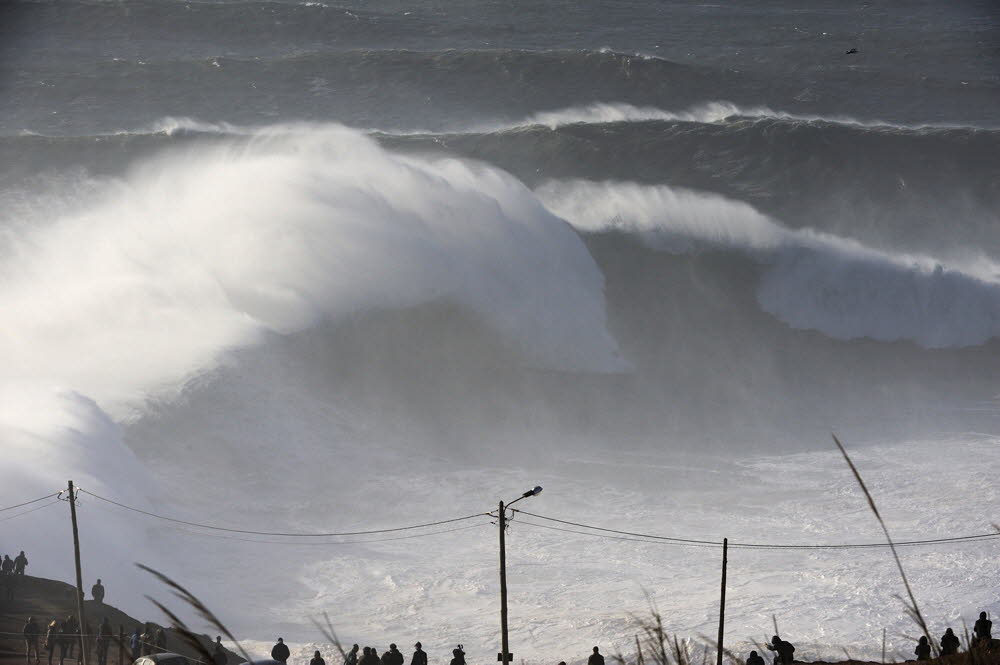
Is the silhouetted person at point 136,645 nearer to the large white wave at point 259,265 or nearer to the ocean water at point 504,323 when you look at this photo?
the ocean water at point 504,323

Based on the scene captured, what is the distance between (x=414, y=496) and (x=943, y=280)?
1801 centimetres

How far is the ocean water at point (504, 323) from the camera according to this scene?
18406 millimetres

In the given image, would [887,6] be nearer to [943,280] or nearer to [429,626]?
[943,280]

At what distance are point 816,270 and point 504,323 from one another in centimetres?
931

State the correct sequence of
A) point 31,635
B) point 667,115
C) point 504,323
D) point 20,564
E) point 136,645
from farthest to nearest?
point 667,115
point 504,323
point 20,564
point 31,635
point 136,645

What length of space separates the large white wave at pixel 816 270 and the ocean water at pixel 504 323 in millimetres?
110

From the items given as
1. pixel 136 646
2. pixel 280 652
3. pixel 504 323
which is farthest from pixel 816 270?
pixel 136 646

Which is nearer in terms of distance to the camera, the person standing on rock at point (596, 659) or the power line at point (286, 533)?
the person standing on rock at point (596, 659)

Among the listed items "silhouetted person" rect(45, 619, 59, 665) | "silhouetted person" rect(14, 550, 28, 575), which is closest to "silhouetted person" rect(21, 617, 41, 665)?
"silhouetted person" rect(45, 619, 59, 665)

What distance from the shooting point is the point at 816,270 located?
32.9 metres

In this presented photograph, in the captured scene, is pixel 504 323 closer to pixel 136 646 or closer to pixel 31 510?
pixel 31 510

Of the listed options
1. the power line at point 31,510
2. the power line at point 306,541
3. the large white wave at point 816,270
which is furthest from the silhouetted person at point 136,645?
the large white wave at point 816,270

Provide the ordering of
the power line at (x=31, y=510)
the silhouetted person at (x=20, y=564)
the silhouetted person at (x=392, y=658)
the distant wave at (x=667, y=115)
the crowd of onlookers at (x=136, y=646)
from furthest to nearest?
the distant wave at (x=667, y=115)
the power line at (x=31, y=510)
the silhouetted person at (x=20, y=564)
the silhouetted person at (x=392, y=658)
the crowd of onlookers at (x=136, y=646)

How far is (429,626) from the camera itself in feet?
54.7
